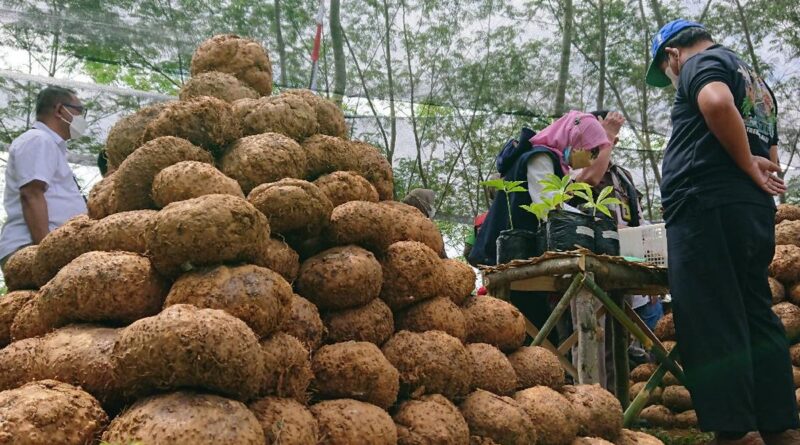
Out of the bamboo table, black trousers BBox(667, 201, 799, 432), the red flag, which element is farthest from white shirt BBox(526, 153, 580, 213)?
the red flag

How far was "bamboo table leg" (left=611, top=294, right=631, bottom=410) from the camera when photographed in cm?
530

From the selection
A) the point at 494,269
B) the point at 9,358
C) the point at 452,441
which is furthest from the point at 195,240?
the point at 494,269

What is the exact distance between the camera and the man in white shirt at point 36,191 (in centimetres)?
481

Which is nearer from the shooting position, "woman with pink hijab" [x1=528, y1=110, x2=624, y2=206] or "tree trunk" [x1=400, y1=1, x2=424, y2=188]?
"woman with pink hijab" [x1=528, y1=110, x2=624, y2=206]

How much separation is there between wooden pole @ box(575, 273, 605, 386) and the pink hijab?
135 cm

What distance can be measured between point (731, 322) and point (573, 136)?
2157 mm

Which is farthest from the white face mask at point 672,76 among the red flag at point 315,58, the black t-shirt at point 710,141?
the red flag at point 315,58

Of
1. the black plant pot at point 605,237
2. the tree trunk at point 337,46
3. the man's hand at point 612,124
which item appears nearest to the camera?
the black plant pot at point 605,237

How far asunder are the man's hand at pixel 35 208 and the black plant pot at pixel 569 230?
11.2ft

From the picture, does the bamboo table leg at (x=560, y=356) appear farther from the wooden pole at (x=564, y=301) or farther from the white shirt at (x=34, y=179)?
the white shirt at (x=34, y=179)

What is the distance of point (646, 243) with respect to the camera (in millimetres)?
4812

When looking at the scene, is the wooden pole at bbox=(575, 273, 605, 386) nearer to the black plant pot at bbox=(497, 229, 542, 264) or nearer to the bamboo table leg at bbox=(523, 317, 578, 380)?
the bamboo table leg at bbox=(523, 317, 578, 380)

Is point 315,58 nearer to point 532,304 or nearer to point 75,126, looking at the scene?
point 75,126

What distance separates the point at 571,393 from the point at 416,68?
39.9 feet
